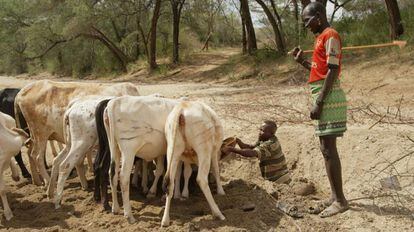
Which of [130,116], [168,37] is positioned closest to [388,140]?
[130,116]

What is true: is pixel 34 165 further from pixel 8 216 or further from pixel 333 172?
pixel 333 172

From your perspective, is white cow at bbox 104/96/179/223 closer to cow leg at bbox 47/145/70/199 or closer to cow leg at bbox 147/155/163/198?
cow leg at bbox 147/155/163/198

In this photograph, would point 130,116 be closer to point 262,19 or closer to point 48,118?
point 48,118

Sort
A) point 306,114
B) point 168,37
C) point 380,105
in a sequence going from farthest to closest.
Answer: point 168,37, point 380,105, point 306,114

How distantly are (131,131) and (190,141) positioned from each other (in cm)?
65

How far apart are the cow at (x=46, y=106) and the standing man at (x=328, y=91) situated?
3147mm

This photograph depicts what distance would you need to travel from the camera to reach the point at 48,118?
683 centimetres

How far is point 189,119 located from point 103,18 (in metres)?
20.9

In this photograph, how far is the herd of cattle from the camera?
16.2 ft

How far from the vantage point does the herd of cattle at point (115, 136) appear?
4.93 m

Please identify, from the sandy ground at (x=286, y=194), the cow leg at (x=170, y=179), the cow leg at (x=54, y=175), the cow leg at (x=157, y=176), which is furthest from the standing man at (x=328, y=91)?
the cow leg at (x=54, y=175)

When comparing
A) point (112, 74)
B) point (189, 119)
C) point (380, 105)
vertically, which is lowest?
point (112, 74)

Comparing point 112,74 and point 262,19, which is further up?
point 262,19

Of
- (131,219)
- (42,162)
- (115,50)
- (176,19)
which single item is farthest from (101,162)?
(115,50)
